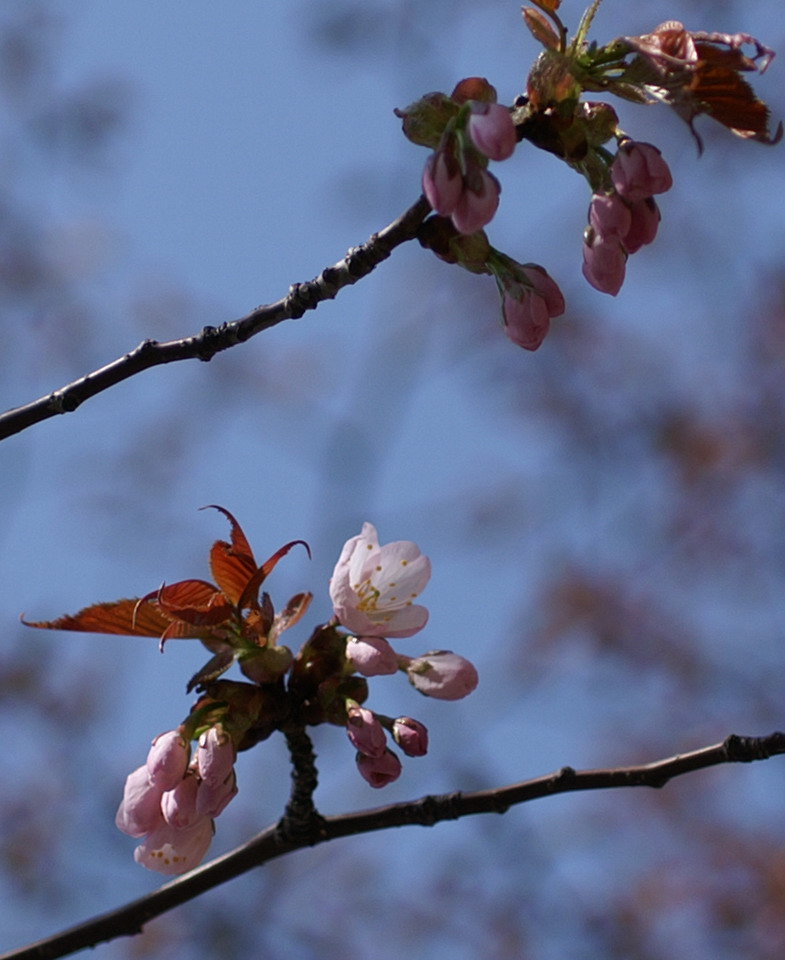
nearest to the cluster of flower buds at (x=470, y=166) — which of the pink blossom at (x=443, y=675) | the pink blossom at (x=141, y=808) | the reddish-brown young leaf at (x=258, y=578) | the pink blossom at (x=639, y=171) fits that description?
the pink blossom at (x=639, y=171)

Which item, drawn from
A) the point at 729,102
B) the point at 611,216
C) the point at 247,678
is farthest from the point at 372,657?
the point at 729,102

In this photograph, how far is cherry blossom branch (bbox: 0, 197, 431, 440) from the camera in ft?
3.38

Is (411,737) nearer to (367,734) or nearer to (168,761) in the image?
(367,734)

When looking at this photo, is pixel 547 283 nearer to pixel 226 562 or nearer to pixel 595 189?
pixel 595 189

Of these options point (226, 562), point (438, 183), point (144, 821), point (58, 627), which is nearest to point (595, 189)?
point (438, 183)

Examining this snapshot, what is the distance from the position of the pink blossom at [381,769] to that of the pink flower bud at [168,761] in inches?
7.2

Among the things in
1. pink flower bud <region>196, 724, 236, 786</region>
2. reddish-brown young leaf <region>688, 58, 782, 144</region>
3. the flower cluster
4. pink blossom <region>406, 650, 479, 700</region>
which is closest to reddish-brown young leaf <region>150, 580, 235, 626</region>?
the flower cluster

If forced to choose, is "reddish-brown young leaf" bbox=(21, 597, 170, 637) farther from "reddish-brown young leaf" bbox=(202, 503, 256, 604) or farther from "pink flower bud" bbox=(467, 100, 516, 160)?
"pink flower bud" bbox=(467, 100, 516, 160)

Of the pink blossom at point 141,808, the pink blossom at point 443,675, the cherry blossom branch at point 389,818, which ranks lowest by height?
the cherry blossom branch at point 389,818

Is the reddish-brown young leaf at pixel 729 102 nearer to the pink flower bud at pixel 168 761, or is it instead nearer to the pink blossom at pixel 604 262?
the pink blossom at pixel 604 262

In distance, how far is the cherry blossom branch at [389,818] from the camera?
1.16m

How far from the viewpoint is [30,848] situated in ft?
14.3

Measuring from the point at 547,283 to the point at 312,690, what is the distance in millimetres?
513

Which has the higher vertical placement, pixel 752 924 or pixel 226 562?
pixel 752 924
